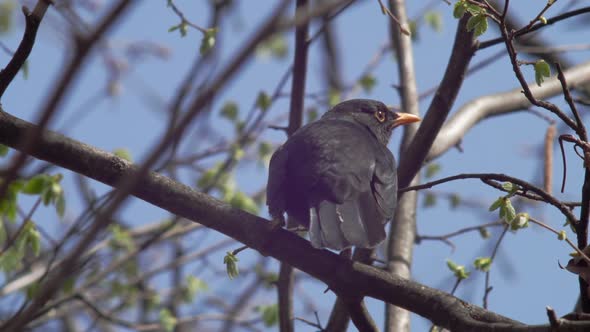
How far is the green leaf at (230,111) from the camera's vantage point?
25.0 ft

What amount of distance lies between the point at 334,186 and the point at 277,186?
0.38 metres

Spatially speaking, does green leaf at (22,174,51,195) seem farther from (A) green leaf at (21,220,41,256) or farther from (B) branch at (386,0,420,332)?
(B) branch at (386,0,420,332)

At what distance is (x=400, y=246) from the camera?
5215 mm

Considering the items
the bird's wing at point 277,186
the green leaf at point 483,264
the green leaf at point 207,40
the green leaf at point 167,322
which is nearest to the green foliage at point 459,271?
the green leaf at point 483,264

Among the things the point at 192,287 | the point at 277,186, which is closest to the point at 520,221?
the point at 277,186

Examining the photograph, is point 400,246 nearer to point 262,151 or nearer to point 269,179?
point 269,179

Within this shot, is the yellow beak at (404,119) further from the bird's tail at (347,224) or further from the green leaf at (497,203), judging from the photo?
the green leaf at (497,203)

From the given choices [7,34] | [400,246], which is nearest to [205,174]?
[7,34]

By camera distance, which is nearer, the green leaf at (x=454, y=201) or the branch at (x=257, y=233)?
the branch at (x=257, y=233)

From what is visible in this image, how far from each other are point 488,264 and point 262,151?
4116mm

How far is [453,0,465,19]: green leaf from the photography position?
3406mm

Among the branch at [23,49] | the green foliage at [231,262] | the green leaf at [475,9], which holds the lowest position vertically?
the green foliage at [231,262]

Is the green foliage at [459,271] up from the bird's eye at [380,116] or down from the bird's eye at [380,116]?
down

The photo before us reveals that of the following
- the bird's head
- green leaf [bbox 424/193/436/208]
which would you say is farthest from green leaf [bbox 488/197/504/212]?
green leaf [bbox 424/193/436/208]
